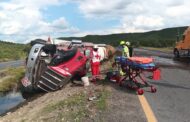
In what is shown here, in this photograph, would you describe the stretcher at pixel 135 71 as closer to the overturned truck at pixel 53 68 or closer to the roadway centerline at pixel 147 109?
the roadway centerline at pixel 147 109

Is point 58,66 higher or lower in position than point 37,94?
higher

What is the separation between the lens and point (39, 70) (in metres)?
17.8

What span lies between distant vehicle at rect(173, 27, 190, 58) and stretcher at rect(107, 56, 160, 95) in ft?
71.0

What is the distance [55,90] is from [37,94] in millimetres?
2063

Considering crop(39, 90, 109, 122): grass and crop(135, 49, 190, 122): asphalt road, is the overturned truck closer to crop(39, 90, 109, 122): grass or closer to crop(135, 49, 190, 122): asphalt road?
crop(135, 49, 190, 122): asphalt road

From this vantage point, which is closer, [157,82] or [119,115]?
[119,115]

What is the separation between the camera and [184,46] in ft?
122

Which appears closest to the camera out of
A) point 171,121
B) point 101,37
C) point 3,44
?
point 171,121

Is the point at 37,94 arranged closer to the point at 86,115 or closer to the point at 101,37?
the point at 86,115

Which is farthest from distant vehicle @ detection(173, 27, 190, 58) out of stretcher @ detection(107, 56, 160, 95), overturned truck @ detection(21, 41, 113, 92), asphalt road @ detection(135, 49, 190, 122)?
stretcher @ detection(107, 56, 160, 95)

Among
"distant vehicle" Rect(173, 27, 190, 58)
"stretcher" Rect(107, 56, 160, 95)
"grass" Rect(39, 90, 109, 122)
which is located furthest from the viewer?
"distant vehicle" Rect(173, 27, 190, 58)

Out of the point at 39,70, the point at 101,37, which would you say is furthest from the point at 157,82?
the point at 101,37

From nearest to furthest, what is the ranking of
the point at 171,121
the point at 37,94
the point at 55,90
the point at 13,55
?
the point at 171,121, the point at 55,90, the point at 37,94, the point at 13,55

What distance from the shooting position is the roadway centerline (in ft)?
30.6
